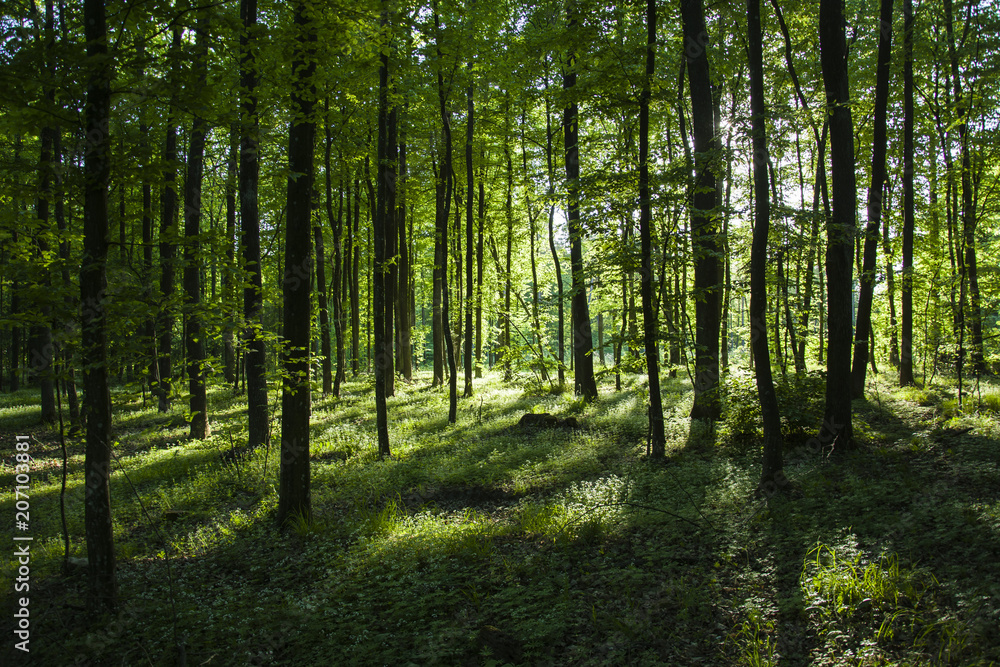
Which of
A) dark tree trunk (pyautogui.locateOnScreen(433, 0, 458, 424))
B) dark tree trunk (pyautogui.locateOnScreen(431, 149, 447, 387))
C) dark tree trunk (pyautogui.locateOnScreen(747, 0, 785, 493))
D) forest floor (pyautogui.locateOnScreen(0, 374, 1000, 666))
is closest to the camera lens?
forest floor (pyautogui.locateOnScreen(0, 374, 1000, 666))

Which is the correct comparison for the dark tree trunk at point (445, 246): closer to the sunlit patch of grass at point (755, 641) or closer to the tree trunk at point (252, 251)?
the tree trunk at point (252, 251)

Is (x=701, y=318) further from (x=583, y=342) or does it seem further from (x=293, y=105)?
(x=293, y=105)

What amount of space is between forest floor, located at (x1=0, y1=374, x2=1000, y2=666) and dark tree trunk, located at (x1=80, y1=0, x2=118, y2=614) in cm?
71

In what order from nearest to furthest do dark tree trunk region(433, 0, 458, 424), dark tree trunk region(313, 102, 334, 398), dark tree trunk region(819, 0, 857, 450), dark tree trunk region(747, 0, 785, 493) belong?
1. dark tree trunk region(747, 0, 785, 493)
2. dark tree trunk region(819, 0, 857, 450)
3. dark tree trunk region(433, 0, 458, 424)
4. dark tree trunk region(313, 102, 334, 398)

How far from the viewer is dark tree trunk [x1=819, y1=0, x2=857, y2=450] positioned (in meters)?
8.98

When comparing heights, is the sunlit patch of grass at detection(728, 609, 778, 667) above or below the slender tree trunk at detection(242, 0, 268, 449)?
below

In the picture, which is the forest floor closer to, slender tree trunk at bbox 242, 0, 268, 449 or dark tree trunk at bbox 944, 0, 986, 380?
slender tree trunk at bbox 242, 0, 268, 449

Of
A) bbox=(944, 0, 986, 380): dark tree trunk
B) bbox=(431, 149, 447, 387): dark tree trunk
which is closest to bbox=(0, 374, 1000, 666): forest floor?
bbox=(944, 0, 986, 380): dark tree trunk

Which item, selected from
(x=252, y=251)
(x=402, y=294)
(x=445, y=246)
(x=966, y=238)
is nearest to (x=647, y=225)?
(x=445, y=246)

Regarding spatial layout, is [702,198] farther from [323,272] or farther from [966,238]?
[323,272]

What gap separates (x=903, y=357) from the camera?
14.6 m

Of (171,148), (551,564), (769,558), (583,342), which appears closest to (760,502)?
(769,558)

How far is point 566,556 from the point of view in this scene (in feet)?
19.6

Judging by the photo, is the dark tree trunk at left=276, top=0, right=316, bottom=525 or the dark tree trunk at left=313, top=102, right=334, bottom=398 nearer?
the dark tree trunk at left=276, top=0, right=316, bottom=525
